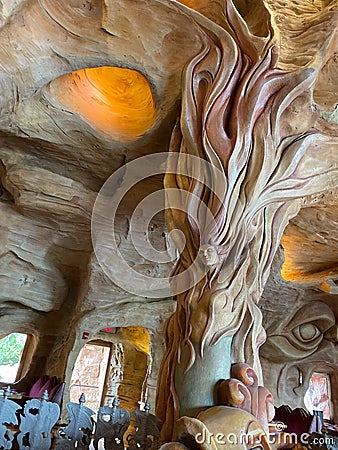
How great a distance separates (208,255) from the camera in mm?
2916

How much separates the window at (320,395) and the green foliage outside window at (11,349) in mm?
6545

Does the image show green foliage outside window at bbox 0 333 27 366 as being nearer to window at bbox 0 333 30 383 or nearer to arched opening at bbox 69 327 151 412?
window at bbox 0 333 30 383

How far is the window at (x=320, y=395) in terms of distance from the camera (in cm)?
902

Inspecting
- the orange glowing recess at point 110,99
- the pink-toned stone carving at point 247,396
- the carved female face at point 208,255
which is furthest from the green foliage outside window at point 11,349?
the pink-toned stone carving at point 247,396

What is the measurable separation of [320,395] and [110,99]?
829 centimetres

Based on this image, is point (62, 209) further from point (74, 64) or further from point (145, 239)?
point (74, 64)

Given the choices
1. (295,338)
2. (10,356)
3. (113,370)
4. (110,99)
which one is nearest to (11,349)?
(10,356)

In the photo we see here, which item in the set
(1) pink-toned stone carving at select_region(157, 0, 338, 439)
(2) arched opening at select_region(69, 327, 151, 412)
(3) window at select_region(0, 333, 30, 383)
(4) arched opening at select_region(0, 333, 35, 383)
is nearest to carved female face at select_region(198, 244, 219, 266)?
(1) pink-toned stone carving at select_region(157, 0, 338, 439)

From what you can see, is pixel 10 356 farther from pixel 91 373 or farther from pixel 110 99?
pixel 110 99

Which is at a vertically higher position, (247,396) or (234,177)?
(234,177)

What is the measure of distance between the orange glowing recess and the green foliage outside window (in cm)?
556

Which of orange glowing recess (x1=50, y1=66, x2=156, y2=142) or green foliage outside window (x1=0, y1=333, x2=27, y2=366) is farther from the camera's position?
green foliage outside window (x1=0, y1=333, x2=27, y2=366)

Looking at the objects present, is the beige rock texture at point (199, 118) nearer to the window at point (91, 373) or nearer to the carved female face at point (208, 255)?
the carved female face at point (208, 255)

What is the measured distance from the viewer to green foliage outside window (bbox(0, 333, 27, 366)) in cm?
838
